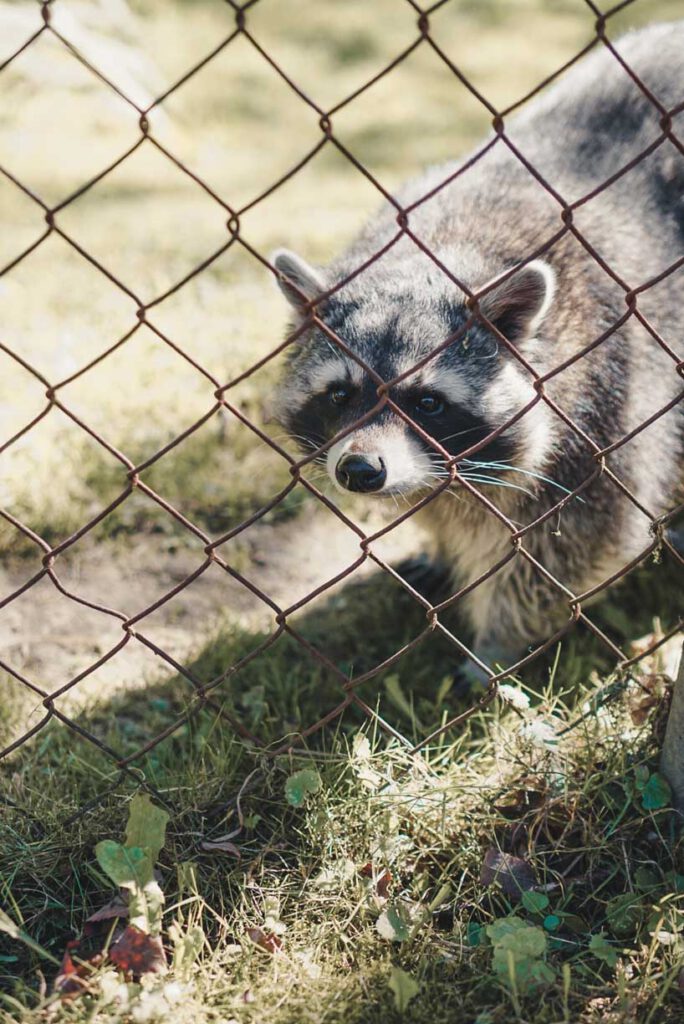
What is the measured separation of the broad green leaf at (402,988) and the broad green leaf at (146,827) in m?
0.47

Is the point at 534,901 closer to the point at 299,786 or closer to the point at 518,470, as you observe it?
the point at 299,786

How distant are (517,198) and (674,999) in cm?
192

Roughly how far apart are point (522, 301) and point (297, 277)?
0.59m

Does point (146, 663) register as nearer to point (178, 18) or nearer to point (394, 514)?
point (394, 514)

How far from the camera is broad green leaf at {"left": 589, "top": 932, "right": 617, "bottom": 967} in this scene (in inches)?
69.6

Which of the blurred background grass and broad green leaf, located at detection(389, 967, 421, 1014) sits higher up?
the blurred background grass

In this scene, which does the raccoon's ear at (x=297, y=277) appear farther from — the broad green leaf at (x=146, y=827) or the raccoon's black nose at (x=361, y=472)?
the broad green leaf at (x=146, y=827)

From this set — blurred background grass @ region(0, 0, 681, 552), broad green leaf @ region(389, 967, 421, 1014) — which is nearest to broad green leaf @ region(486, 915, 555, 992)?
broad green leaf @ region(389, 967, 421, 1014)

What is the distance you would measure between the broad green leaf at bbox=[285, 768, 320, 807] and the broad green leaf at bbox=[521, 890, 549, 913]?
43 centimetres

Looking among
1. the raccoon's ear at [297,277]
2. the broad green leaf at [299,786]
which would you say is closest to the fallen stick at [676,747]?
the broad green leaf at [299,786]

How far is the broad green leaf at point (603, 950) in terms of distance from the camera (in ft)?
5.80

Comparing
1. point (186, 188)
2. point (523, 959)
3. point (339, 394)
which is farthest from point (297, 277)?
point (186, 188)

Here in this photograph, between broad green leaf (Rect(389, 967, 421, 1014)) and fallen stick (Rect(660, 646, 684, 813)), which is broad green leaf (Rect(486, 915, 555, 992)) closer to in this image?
broad green leaf (Rect(389, 967, 421, 1014))

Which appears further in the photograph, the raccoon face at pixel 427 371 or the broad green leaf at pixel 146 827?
the raccoon face at pixel 427 371
